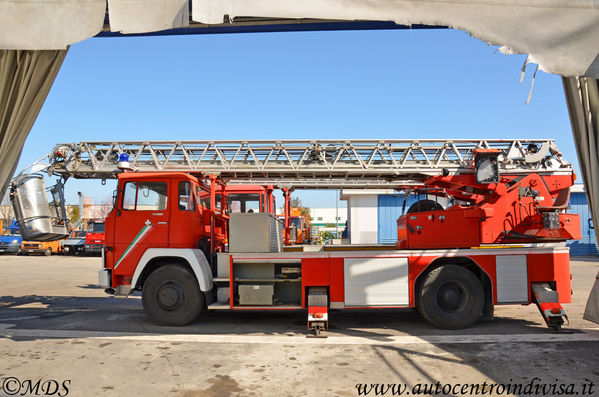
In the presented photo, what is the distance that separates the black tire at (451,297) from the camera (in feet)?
25.5

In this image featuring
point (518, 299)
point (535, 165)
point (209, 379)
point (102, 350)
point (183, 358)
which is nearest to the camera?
point (209, 379)

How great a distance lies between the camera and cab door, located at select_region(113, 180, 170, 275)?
321 inches

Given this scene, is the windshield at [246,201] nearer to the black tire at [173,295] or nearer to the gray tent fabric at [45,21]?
the black tire at [173,295]

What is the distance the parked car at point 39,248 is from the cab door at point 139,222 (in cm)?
2773

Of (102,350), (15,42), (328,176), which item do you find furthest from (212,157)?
(15,42)

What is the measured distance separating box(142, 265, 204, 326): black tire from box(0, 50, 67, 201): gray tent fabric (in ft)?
16.0

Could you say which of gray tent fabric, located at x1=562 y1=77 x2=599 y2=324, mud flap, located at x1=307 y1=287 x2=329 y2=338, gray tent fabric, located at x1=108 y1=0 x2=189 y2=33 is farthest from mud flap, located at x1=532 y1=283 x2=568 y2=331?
gray tent fabric, located at x1=108 y1=0 x2=189 y2=33

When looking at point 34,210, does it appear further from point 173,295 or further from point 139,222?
point 173,295

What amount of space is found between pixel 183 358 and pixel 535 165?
430 inches

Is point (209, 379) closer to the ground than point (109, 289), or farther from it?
closer to the ground

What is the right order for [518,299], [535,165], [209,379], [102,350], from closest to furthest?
[209,379] → [102,350] → [518,299] → [535,165]

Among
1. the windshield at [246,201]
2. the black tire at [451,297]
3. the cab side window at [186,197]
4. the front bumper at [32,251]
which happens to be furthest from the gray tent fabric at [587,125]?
the front bumper at [32,251]

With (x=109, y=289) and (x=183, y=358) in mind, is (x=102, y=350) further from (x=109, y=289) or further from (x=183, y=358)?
(x=109, y=289)

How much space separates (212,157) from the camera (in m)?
13.3
